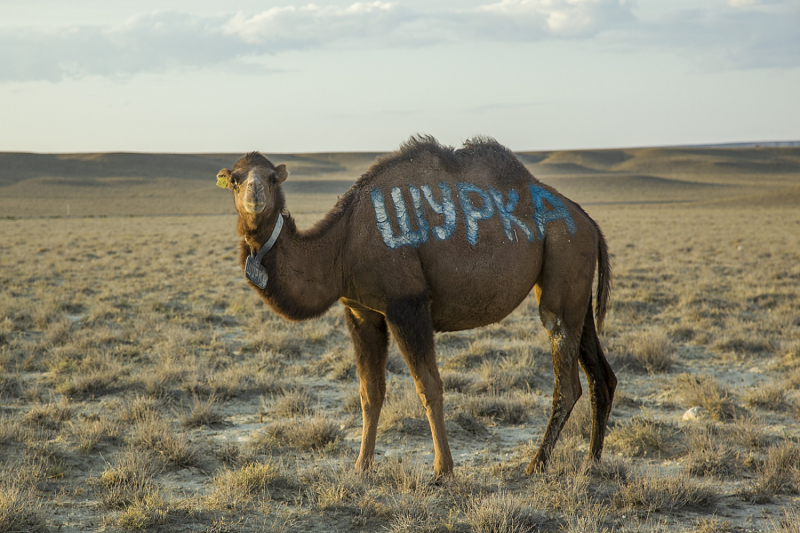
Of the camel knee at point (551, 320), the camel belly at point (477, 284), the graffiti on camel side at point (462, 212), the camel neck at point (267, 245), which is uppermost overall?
the graffiti on camel side at point (462, 212)

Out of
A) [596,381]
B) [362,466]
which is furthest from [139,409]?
[596,381]

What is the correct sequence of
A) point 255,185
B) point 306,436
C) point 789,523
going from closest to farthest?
point 789,523
point 255,185
point 306,436

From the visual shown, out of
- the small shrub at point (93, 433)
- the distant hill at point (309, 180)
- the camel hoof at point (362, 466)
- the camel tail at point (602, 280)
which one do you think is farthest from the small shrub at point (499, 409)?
the distant hill at point (309, 180)

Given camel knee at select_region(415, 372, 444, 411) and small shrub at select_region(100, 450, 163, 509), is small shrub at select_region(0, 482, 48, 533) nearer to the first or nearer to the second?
small shrub at select_region(100, 450, 163, 509)

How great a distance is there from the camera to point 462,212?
5672mm

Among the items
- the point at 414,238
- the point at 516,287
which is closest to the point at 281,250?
the point at 414,238

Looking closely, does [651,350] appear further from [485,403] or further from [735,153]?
[735,153]

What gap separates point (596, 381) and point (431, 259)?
2147 mm

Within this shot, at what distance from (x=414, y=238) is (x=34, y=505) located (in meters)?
3.60

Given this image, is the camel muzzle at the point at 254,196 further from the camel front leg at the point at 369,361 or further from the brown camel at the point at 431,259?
the camel front leg at the point at 369,361

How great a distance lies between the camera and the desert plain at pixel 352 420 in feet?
16.5

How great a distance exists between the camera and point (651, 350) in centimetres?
970

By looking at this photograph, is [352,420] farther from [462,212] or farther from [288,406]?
[462,212]

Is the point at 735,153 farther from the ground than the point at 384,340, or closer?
farther from the ground
